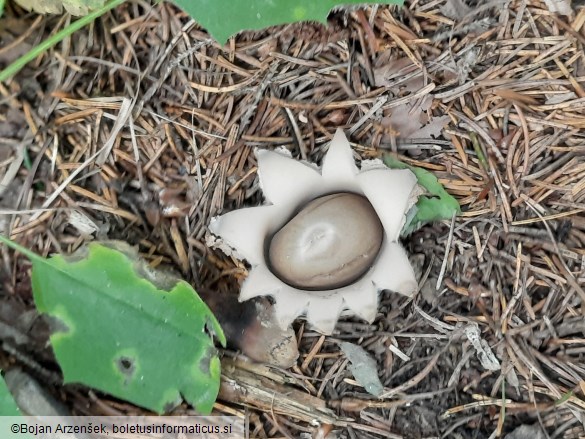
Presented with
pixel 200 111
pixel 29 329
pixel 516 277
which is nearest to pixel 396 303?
pixel 516 277

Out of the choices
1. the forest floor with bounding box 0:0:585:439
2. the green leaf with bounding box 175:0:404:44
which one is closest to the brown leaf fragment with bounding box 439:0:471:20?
the forest floor with bounding box 0:0:585:439

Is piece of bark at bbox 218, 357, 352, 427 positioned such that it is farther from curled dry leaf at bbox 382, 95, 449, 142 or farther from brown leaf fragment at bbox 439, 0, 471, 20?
brown leaf fragment at bbox 439, 0, 471, 20

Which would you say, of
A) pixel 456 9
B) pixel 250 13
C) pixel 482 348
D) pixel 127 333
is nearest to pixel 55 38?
pixel 250 13

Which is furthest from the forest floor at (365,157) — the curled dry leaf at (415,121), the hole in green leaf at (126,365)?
the hole in green leaf at (126,365)

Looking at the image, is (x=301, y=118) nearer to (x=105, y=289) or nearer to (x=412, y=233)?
(x=412, y=233)

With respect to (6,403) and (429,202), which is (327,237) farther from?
(6,403)
